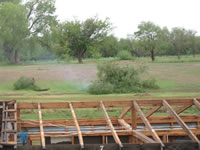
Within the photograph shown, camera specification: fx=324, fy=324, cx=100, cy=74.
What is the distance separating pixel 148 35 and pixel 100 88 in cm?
3872

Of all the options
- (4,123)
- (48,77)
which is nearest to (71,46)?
(48,77)

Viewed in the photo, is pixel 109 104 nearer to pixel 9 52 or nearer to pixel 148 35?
pixel 148 35

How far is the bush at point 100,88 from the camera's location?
30391mm

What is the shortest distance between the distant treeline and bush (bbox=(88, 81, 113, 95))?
2215 cm

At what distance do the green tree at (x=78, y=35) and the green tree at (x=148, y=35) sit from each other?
10.9 metres

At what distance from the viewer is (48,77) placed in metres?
42.4

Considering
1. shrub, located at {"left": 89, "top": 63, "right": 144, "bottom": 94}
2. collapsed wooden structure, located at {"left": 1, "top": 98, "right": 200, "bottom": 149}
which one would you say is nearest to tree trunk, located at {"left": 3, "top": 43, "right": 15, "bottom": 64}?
shrub, located at {"left": 89, "top": 63, "right": 144, "bottom": 94}

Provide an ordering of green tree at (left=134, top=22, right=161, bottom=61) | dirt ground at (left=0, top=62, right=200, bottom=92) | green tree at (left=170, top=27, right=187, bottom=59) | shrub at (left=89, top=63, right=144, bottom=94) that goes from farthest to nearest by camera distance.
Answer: green tree at (left=170, top=27, right=187, bottom=59) → green tree at (left=134, top=22, right=161, bottom=61) → dirt ground at (left=0, top=62, right=200, bottom=92) → shrub at (left=89, top=63, right=144, bottom=94)

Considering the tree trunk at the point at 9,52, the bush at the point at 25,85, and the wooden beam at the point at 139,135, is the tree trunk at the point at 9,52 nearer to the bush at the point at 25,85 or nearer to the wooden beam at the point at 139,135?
the bush at the point at 25,85

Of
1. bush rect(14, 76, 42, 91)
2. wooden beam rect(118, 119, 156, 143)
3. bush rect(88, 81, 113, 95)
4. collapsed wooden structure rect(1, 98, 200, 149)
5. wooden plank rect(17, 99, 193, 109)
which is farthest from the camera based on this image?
bush rect(14, 76, 42, 91)

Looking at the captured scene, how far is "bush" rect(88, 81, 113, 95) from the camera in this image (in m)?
30.4

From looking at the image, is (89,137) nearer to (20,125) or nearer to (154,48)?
(20,125)

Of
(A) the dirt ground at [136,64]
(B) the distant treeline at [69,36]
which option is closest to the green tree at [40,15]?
(B) the distant treeline at [69,36]

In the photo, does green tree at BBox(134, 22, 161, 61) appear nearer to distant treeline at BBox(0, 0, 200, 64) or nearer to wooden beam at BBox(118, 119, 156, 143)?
distant treeline at BBox(0, 0, 200, 64)
